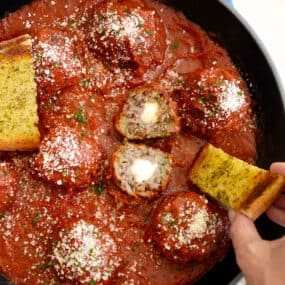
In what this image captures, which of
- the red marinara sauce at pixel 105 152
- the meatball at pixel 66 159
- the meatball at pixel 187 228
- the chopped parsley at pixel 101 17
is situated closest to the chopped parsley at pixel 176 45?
the red marinara sauce at pixel 105 152

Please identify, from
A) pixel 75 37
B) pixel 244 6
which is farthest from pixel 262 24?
pixel 75 37

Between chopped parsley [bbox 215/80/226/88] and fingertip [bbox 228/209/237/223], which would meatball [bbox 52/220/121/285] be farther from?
chopped parsley [bbox 215/80/226/88]

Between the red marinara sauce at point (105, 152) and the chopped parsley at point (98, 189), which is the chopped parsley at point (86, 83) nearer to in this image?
the red marinara sauce at point (105, 152)

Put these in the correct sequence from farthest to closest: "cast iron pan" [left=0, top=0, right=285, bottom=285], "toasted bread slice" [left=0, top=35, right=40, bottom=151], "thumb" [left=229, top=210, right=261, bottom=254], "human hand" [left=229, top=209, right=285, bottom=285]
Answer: "cast iron pan" [left=0, top=0, right=285, bottom=285] < "toasted bread slice" [left=0, top=35, right=40, bottom=151] < "thumb" [left=229, top=210, right=261, bottom=254] < "human hand" [left=229, top=209, right=285, bottom=285]

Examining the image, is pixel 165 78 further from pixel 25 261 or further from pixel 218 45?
pixel 25 261

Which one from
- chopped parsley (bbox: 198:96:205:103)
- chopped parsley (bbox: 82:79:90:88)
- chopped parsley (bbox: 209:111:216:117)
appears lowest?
chopped parsley (bbox: 82:79:90:88)

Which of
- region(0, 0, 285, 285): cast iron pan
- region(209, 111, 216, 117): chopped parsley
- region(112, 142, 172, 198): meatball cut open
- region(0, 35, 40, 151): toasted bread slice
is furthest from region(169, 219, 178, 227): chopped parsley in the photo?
region(0, 35, 40, 151): toasted bread slice

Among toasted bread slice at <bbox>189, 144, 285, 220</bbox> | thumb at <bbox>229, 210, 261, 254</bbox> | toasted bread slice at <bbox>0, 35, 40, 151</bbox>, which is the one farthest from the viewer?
toasted bread slice at <bbox>0, 35, 40, 151</bbox>

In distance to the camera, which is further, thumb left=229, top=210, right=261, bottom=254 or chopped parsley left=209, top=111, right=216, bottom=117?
chopped parsley left=209, top=111, right=216, bottom=117
